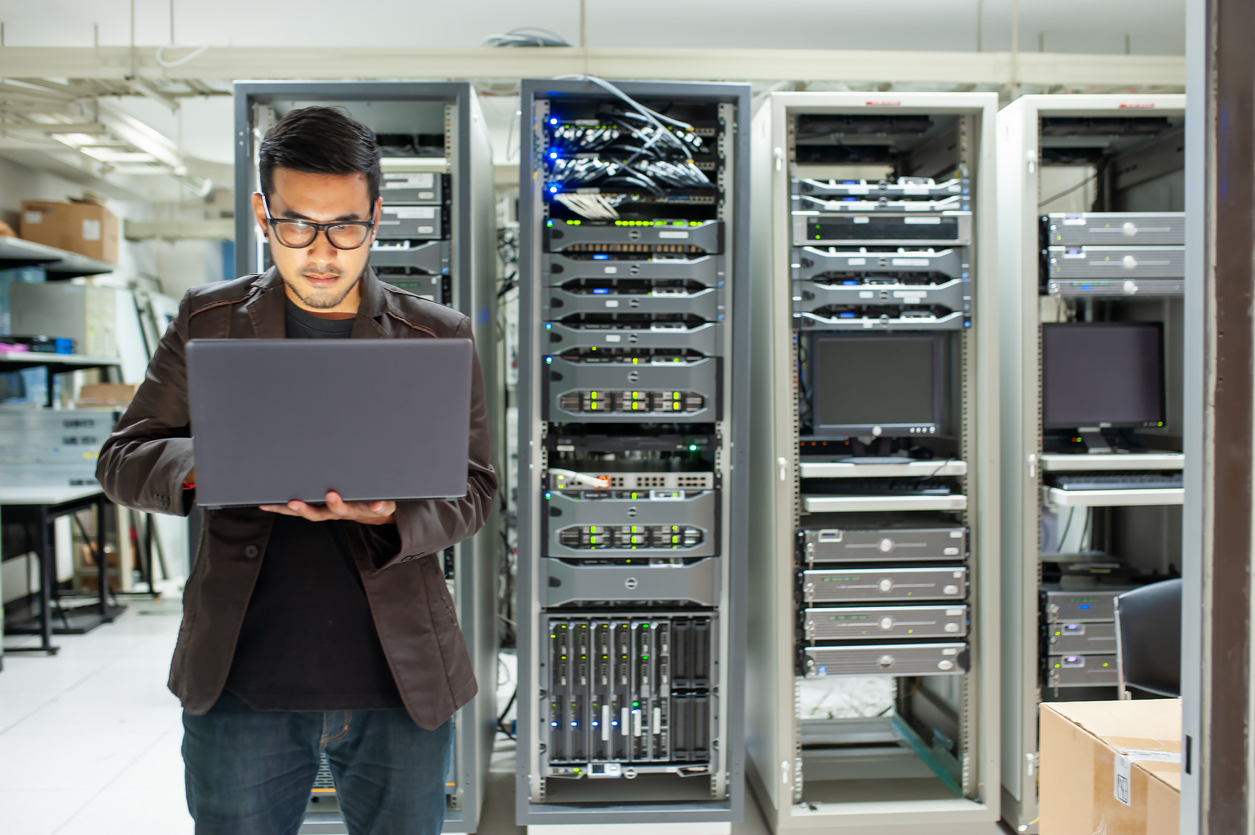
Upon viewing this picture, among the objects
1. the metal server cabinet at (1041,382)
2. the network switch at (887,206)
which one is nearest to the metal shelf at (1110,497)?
the metal server cabinet at (1041,382)

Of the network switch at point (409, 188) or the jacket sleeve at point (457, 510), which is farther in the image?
the network switch at point (409, 188)

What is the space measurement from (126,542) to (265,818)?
4.26 meters

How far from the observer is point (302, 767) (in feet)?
3.23

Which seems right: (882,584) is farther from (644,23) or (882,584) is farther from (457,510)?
(644,23)

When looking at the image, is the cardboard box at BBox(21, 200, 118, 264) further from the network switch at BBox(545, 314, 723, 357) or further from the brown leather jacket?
the brown leather jacket

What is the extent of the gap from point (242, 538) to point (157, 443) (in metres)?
0.17

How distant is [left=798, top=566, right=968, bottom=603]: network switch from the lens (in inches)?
77.1

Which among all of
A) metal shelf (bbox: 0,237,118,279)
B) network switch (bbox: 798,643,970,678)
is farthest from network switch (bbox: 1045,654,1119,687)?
metal shelf (bbox: 0,237,118,279)

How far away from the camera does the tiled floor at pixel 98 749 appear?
2039 mm

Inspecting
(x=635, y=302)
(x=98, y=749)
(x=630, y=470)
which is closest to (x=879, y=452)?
(x=630, y=470)

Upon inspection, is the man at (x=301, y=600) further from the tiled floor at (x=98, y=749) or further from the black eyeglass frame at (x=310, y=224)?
the tiled floor at (x=98, y=749)

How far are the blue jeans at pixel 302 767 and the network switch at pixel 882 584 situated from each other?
120 centimetres

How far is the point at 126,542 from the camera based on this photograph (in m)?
4.36

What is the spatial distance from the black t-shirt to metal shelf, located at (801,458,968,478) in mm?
1288
